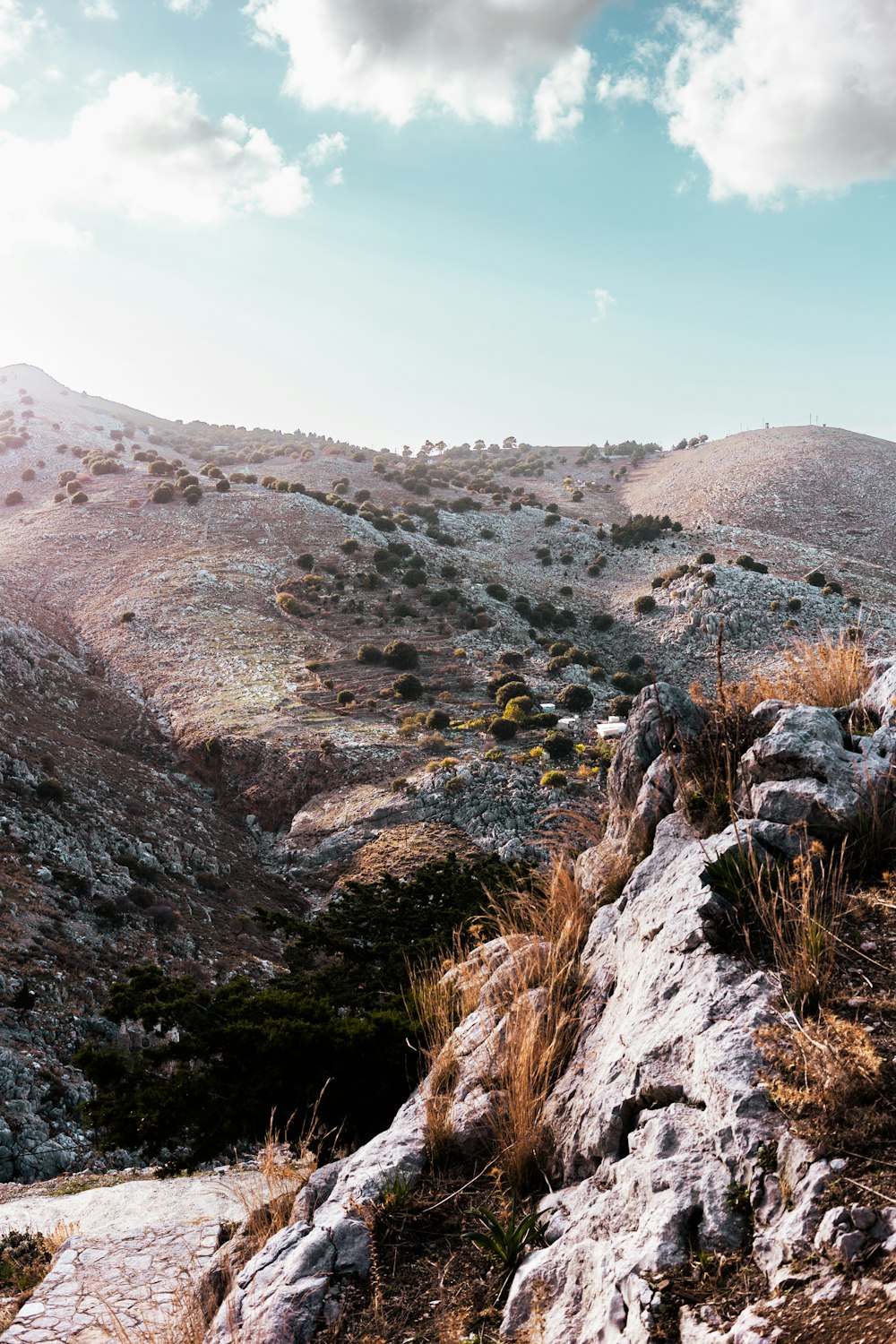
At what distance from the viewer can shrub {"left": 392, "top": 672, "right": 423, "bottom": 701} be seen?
38281 millimetres

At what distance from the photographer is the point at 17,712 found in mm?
29125

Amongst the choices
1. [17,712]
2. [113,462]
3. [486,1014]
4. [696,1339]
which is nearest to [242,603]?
[17,712]

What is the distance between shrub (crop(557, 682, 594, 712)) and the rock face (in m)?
30.1

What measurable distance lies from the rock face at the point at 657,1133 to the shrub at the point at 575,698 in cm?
3011

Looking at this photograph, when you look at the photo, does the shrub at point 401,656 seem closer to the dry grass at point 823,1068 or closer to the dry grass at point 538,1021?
the dry grass at point 538,1021

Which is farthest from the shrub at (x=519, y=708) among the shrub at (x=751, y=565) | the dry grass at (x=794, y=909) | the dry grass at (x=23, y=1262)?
the dry grass at (x=794, y=909)

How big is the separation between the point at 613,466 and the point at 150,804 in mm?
99684

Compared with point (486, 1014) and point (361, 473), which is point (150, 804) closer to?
point (486, 1014)

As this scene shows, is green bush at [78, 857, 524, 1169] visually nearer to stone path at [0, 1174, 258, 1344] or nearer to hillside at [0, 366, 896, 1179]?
stone path at [0, 1174, 258, 1344]

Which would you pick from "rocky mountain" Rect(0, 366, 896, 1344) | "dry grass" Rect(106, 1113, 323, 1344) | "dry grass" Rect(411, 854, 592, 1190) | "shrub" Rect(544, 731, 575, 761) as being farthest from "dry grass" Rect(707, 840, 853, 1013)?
"shrub" Rect(544, 731, 575, 761)

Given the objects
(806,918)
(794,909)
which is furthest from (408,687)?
(806,918)

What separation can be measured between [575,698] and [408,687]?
818 centimetres

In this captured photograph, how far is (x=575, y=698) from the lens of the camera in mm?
37750

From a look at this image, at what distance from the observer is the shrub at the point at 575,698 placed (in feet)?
124
